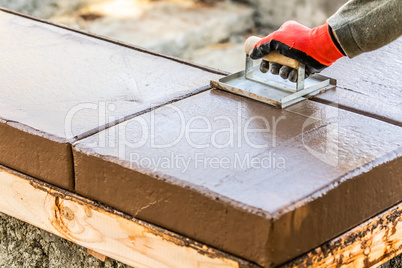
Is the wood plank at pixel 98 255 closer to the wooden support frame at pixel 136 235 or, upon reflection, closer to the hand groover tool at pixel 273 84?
the wooden support frame at pixel 136 235

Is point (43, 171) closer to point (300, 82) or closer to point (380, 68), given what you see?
point (300, 82)

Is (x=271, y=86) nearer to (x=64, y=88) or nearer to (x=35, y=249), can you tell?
(x=64, y=88)

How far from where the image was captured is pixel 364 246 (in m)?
1.81

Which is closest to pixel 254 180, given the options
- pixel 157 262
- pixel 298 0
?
pixel 157 262

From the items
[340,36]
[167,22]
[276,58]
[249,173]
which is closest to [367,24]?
[340,36]

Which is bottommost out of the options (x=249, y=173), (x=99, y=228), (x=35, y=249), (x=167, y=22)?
(x=167, y=22)

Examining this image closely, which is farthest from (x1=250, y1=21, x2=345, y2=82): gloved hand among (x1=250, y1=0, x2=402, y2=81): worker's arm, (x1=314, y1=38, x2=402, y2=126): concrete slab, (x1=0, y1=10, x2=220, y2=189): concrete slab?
(x1=0, y1=10, x2=220, y2=189): concrete slab

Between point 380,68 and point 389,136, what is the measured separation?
66 cm

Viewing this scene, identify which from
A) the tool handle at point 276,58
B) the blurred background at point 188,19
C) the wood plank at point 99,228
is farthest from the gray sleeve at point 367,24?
the blurred background at point 188,19

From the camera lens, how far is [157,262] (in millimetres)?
1785

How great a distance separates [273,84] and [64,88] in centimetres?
Answer: 75

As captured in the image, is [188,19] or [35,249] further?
[188,19]

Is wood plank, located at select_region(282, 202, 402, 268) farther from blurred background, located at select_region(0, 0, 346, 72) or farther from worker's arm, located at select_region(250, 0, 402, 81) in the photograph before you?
blurred background, located at select_region(0, 0, 346, 72)

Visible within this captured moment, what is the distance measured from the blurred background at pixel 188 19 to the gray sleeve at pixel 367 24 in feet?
11.2
